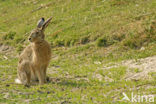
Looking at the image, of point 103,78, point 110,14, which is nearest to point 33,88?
point 103,78

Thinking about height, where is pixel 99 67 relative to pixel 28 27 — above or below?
below

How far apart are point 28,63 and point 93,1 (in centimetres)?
1220

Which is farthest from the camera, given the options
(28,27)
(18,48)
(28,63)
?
(28,27)

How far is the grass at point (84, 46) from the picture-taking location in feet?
27.7

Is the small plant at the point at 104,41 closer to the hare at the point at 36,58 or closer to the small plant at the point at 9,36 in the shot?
the hare at the point at 36,58

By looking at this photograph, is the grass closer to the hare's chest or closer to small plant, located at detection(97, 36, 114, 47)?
small plant, located at detection(97, 36, 114, 47)

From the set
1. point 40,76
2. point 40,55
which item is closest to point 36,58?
point 40,55

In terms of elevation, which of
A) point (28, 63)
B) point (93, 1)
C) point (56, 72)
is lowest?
point (56, 72)

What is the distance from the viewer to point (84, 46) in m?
15.1

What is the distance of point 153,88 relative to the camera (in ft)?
25.5

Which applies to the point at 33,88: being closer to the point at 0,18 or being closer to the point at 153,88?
the point at 153,88

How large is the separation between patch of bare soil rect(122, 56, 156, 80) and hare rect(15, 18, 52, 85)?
279 centimetres

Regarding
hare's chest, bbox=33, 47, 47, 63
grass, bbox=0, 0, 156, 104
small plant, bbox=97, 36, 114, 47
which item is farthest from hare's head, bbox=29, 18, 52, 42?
small plant, bbox=97, 36, 114, 47

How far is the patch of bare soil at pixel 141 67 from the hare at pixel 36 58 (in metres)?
2.79
